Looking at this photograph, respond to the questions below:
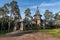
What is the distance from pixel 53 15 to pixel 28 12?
21172 millimetres

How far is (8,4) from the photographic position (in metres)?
48.1

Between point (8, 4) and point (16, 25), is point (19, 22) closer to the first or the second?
point (16, 25)

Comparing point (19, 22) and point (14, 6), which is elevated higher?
point (14, 6)

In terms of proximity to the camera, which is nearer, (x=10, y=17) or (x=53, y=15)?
(x=10, y=17)

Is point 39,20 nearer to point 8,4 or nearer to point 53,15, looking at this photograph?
point 53,15

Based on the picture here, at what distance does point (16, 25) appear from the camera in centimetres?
5000

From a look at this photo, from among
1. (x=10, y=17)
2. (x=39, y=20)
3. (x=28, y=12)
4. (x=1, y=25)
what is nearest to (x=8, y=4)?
(x=10, y=17)

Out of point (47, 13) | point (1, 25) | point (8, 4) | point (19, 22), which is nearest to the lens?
point (8, 4)

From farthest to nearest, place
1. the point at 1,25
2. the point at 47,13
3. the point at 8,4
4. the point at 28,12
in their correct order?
the point at 47,13 < the point at 28,12 < the point at 1,25 < the point at 8,4

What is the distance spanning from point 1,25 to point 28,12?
23078 millimetres

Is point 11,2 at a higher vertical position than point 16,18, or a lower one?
higher

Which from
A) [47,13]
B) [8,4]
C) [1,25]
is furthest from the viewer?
[47,13]

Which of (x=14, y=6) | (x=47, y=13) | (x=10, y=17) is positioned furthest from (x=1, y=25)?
(x=47, y=13)

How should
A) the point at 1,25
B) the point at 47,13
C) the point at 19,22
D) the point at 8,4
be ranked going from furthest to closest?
the point at 47,13 → the point at 1,25 → the point at 19,22 → the point at 8,4
